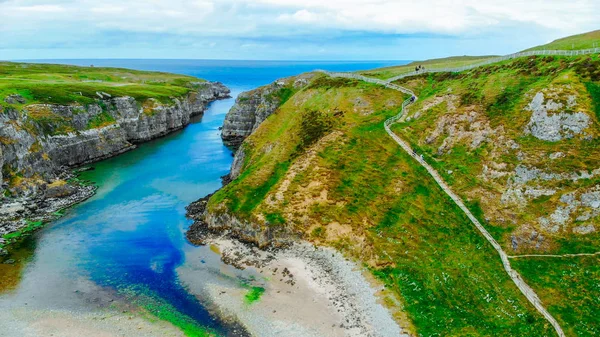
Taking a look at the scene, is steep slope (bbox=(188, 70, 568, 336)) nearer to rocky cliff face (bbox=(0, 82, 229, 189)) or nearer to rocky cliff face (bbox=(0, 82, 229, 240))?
rocky cliff face (bbox=(0, 82, 229, 240))

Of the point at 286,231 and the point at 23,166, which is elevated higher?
the point at 23,166

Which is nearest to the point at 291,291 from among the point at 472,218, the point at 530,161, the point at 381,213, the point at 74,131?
the point at 381,213

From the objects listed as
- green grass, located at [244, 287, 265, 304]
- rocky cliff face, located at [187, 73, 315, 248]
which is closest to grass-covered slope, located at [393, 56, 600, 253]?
rocky cliff face, located at [187, 73, 315, 248]

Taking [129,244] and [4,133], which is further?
[4,133]

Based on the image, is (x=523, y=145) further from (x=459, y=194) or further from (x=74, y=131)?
(x=74, y=131)

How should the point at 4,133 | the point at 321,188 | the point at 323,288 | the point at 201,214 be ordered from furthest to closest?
the point at 4,133, the point at 201,214, the point at 321,188, the point at 323,288

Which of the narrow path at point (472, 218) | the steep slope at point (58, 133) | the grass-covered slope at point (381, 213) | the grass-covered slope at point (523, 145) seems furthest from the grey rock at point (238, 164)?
the grass-covered slope at point (523, 145)

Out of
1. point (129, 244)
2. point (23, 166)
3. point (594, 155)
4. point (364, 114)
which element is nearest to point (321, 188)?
point (364, 114)

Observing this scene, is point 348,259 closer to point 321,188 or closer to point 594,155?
point 321,188
